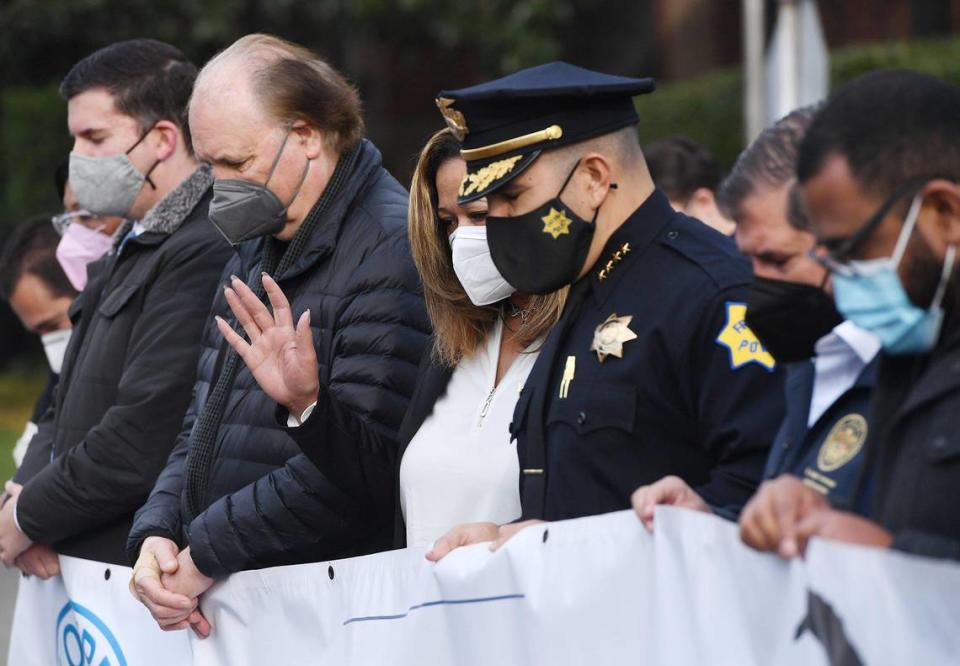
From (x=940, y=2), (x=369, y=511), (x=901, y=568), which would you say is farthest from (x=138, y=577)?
(x=940, y=2)

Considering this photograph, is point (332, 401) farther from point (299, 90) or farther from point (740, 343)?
point (740, 343)

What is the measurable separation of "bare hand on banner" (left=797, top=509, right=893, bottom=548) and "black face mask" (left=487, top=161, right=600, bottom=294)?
94cm

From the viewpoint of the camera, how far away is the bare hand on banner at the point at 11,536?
4.86m

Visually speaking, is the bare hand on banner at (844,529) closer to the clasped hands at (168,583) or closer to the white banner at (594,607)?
the white banner at (594,607)

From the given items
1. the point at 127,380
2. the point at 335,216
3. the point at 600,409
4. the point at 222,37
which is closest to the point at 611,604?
the point at 600,409

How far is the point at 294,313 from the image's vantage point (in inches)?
160

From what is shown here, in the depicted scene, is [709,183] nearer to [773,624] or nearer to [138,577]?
[138,577]

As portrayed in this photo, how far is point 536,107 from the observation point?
3.31 meters

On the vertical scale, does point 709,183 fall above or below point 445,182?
below

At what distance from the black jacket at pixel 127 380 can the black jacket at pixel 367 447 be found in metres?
0.82

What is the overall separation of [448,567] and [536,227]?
0.74 m

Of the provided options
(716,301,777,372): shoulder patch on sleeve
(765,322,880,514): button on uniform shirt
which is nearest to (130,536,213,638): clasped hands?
(716,301,777,372): shoulder patch on sleeve

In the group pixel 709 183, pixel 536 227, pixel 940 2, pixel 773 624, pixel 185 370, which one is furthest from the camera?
pixel 940 2

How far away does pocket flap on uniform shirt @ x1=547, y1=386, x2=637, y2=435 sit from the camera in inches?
123
